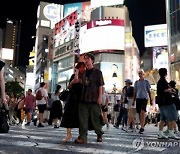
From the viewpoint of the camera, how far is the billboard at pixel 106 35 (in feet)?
148

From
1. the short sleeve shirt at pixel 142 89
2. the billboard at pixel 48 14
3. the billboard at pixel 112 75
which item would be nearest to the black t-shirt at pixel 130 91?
the short sleeve shirt at pixel 142 89

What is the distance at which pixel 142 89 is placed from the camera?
8.16 m

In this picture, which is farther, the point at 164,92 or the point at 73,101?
the point at 164,92

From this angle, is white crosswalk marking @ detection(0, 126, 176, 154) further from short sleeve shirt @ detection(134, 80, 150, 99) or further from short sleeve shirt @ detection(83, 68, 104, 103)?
short sleeve shirt @ detection(134, 80, 150, 99)

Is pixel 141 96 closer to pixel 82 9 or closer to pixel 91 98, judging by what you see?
pixel 91 98

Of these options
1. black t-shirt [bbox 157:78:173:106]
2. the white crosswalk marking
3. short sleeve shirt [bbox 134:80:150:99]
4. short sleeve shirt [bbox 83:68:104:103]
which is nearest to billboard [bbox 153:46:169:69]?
short sleeve shirt [bbox 134:80:150:99]

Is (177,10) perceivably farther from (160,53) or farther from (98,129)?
(98,129)

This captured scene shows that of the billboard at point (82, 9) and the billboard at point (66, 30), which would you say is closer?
the billboard at point (66, 30)

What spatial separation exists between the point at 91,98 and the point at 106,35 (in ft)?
133

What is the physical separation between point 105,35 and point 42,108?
114 feet

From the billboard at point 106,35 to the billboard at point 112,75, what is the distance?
2.64 m

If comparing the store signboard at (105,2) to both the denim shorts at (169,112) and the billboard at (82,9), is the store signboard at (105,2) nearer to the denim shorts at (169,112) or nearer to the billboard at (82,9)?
the billboard at (82,9)

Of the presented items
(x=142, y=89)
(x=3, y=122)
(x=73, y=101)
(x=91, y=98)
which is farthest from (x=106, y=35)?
(x=3, y=122)

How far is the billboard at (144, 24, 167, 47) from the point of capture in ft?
176
